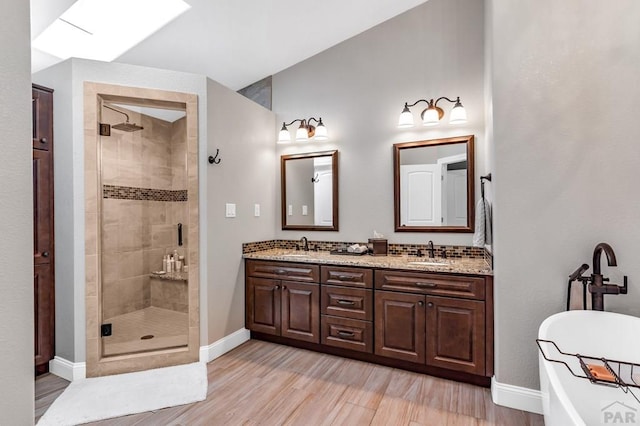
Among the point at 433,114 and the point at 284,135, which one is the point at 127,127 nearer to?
the point at 284,135

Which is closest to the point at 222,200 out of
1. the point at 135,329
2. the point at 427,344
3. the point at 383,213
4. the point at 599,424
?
the point at 135,329

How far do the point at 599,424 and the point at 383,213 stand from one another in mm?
2137

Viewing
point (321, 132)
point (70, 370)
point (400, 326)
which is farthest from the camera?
point (321, 132)

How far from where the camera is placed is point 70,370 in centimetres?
246

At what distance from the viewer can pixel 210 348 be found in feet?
9.22

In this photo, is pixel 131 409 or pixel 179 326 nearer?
pixel 131 409

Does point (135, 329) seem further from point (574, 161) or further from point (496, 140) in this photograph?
point (574, 161)

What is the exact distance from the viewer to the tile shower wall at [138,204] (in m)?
2.79

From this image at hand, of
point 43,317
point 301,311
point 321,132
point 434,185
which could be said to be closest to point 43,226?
point 43,317

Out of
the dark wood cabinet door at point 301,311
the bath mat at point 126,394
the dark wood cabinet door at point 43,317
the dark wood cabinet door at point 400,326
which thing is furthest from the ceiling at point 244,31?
the bath mat at point 126,394

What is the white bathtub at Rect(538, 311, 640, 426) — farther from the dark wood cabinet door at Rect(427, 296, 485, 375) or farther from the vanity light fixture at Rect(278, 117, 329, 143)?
the vanity light fixture at Rect(278, 117, 329, 143)

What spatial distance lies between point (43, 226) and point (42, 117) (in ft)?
2.72

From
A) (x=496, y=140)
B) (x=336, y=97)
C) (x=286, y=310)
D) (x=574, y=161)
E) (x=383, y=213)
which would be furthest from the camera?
(x=336, y=97)

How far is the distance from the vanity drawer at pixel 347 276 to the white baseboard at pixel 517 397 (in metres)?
1.09
